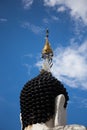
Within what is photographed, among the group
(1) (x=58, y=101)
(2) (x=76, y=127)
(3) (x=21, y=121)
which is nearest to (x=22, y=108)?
(3) (x=21, y=121)

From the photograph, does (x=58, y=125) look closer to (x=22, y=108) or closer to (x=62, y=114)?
(x=62, y=114)

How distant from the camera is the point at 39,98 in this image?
75.1 feet

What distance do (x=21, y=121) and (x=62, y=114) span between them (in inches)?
117

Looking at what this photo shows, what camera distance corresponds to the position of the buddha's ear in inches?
880

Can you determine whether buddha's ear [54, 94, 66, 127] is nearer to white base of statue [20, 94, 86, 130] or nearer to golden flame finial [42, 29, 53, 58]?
white base of statue [20, 94, 86, 130]

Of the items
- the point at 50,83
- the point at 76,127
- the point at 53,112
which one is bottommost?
the point at 76,127

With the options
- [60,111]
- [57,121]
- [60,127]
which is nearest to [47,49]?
[60,111]

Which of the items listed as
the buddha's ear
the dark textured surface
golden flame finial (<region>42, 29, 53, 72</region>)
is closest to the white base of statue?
the buddha's ear

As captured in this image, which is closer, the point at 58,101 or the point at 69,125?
the point at 69,125

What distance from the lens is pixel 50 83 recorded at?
23219mm

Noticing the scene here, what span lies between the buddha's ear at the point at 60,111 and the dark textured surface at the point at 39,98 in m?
0.25

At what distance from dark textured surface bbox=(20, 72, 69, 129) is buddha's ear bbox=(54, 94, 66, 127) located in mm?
250

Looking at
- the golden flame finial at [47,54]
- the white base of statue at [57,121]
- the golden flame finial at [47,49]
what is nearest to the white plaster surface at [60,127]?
the white base of statue at [57,121]

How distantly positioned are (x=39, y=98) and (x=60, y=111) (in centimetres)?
145
